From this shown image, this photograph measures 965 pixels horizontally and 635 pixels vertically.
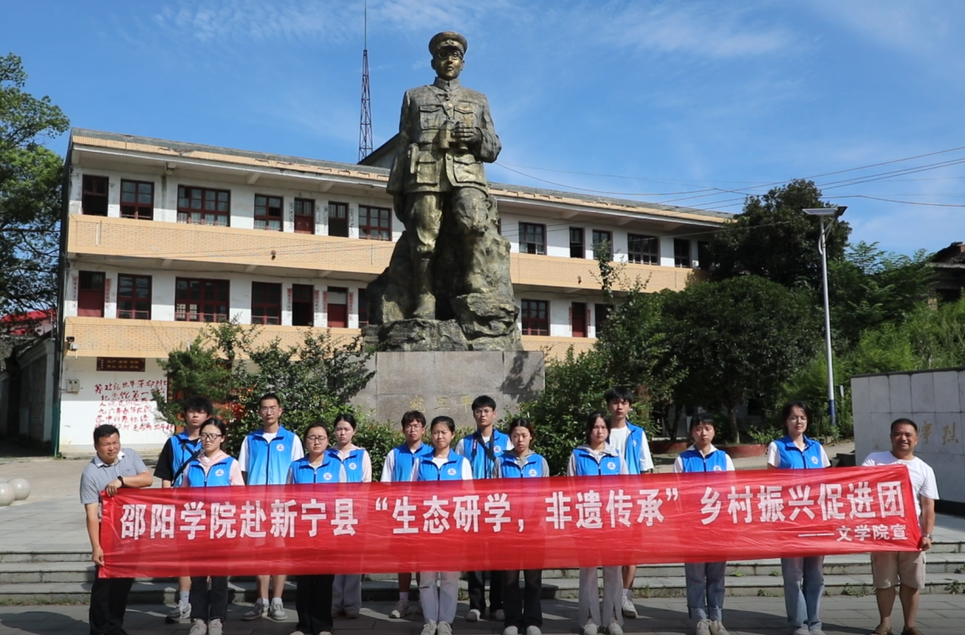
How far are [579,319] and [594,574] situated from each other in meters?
24.1

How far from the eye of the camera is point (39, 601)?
20.5 ft

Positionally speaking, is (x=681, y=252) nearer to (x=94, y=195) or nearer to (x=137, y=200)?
(x=137, y=200)

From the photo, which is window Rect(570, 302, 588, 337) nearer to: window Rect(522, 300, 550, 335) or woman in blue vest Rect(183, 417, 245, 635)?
window Rect(522, 300, 550, 335)

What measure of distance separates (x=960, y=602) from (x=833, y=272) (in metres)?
21.1

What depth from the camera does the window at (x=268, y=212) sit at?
2481 cm

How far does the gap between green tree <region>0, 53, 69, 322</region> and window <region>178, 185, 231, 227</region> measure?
12.2 ft

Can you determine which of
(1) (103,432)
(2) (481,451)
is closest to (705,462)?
(2) (481,451)

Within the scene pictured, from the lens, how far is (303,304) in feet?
83.4

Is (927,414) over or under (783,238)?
under

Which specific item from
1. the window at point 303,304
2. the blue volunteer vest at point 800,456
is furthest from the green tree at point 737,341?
the blue volunteer vest at point 800,456

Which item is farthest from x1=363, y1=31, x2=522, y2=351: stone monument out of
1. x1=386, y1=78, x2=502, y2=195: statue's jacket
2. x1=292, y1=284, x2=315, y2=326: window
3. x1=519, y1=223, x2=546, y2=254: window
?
x1=519, y1=223, x2=546, y2=254: window

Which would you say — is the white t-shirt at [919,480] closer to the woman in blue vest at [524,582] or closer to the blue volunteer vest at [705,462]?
the blue volunteer vest at [705,462]

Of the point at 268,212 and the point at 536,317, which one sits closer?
the point at 268,212

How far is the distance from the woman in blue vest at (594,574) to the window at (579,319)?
23.6m
